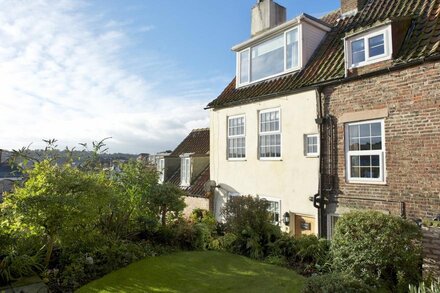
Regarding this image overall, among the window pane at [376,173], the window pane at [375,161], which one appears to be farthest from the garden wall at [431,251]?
the window pane at [375,161]

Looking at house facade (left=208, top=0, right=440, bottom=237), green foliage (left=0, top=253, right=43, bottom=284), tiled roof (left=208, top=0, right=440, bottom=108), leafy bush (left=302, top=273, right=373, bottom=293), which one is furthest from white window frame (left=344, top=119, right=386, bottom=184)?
green foliage (left=0, top=253, right=43, bottom=284)

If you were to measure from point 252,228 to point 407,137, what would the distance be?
5.13 m

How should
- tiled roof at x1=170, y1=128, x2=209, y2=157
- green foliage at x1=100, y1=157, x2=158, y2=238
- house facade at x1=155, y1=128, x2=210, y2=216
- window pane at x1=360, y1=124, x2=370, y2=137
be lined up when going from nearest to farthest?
green foliage at x1=100, y1=157, x2=158, y2=238, window pane at x1=360, y1=124, x2=370, y2=137, house facade at x1=155, y1=128, x2=210, y2=216, tiled roof at x1=170, y1=128, x2=209, y2=157

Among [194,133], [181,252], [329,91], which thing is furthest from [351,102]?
[194,133]

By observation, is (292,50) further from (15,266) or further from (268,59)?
(15,266)

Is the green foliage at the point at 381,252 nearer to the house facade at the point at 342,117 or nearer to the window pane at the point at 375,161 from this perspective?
the house facade at the point at 342,117

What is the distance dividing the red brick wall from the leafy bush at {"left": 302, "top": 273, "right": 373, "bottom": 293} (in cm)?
428

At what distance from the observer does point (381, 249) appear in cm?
630

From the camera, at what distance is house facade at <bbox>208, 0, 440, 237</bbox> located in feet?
29.0

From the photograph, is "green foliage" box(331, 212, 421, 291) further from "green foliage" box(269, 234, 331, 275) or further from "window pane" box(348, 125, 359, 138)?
"window pane" box(348, 125, 359, 138)

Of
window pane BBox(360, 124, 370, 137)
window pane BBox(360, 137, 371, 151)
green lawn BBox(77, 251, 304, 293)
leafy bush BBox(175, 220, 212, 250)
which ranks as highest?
window pane BBox(360, 124, 370, 137)

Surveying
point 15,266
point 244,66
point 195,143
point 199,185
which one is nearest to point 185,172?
point 199,185

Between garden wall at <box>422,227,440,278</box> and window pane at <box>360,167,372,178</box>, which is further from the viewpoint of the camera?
window pane at <box>360,167,372,178</box>

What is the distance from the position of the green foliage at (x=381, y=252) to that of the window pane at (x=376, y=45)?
570 centimetres
